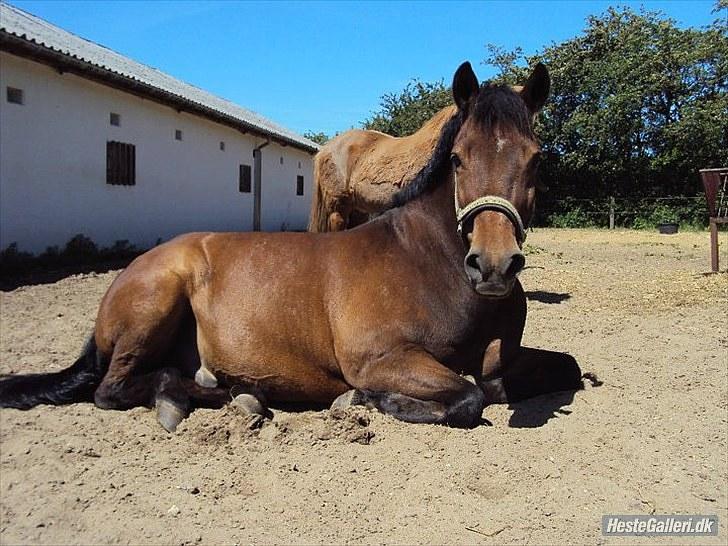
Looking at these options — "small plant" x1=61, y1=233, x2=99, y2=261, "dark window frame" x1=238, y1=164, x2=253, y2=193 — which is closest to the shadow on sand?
"small plant" x1=61, y1=233, x2=99, y2=261

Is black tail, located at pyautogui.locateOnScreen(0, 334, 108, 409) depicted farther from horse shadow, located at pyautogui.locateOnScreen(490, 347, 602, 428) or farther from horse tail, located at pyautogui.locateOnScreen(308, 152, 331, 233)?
horse tail, located at pyautogui.locateOnScreen(308, 152, 331, 233)

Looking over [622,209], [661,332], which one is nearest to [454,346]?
[661,332]

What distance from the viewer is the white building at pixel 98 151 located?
8.78 meters

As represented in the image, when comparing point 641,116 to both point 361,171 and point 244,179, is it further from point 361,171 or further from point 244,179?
point 361,171

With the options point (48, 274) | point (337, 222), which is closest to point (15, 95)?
point (48, 274)

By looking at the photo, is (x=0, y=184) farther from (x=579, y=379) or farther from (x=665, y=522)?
(x=665, y=522)

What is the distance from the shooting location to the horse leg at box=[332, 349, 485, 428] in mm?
3082

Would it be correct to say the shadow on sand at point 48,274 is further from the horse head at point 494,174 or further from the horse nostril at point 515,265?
the horse nostril at point 515,265

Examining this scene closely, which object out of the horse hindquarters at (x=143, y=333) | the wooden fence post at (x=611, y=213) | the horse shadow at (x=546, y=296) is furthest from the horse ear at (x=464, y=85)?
the wooden fence post at (x=611, y=213)

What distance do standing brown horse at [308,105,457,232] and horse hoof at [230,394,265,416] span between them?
3.22 meters

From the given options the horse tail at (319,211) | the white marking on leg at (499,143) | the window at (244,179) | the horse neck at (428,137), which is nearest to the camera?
the white marking on leg at (499,143)

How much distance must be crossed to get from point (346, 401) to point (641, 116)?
27.1 m

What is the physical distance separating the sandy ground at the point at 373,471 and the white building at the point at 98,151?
564 cm

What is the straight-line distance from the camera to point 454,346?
10.8ft
